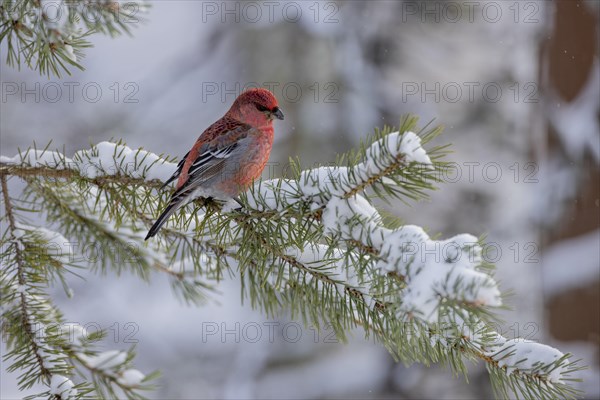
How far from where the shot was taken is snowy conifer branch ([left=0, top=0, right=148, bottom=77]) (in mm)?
1399

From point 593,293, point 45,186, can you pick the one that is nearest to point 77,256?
point 45,186

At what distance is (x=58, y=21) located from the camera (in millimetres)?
1397

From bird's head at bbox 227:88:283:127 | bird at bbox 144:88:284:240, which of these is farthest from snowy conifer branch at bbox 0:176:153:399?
bird's head at bbox 227:88:283:127

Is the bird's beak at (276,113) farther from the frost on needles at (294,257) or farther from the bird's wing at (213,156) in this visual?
the frost on needles at (294,257)

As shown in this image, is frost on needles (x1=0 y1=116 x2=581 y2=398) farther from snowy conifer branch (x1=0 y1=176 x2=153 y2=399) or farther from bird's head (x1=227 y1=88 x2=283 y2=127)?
bird's head (x1=227 y1=88 x2=283 y2=127)

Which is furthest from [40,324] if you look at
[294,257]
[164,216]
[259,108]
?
[259,108]

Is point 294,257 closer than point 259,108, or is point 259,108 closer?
point 294,257

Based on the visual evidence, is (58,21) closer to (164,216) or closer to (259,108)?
(164,216)

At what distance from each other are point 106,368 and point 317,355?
499 cm

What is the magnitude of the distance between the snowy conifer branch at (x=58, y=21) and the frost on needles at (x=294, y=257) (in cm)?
36

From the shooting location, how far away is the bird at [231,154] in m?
2.05

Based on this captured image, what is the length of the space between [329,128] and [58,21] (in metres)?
4.95

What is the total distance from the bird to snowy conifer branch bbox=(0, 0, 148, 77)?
521mm

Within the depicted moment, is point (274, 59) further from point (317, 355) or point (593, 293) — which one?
point (593, 293)
